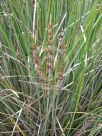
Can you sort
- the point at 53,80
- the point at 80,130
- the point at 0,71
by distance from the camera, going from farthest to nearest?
1. the point at 0,71
2. the point at 80,130
3. the point at 53,80

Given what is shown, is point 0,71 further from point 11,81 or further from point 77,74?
point 77,74

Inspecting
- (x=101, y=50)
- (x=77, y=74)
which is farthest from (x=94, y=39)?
(x=77, y=74)

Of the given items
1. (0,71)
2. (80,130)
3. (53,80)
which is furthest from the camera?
(0,71)

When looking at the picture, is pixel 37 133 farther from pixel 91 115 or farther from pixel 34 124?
pixel 91 115

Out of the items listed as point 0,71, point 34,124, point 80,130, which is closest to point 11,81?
point 0,71

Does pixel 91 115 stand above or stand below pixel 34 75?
below

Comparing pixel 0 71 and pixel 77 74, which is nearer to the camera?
pixel 77 74
